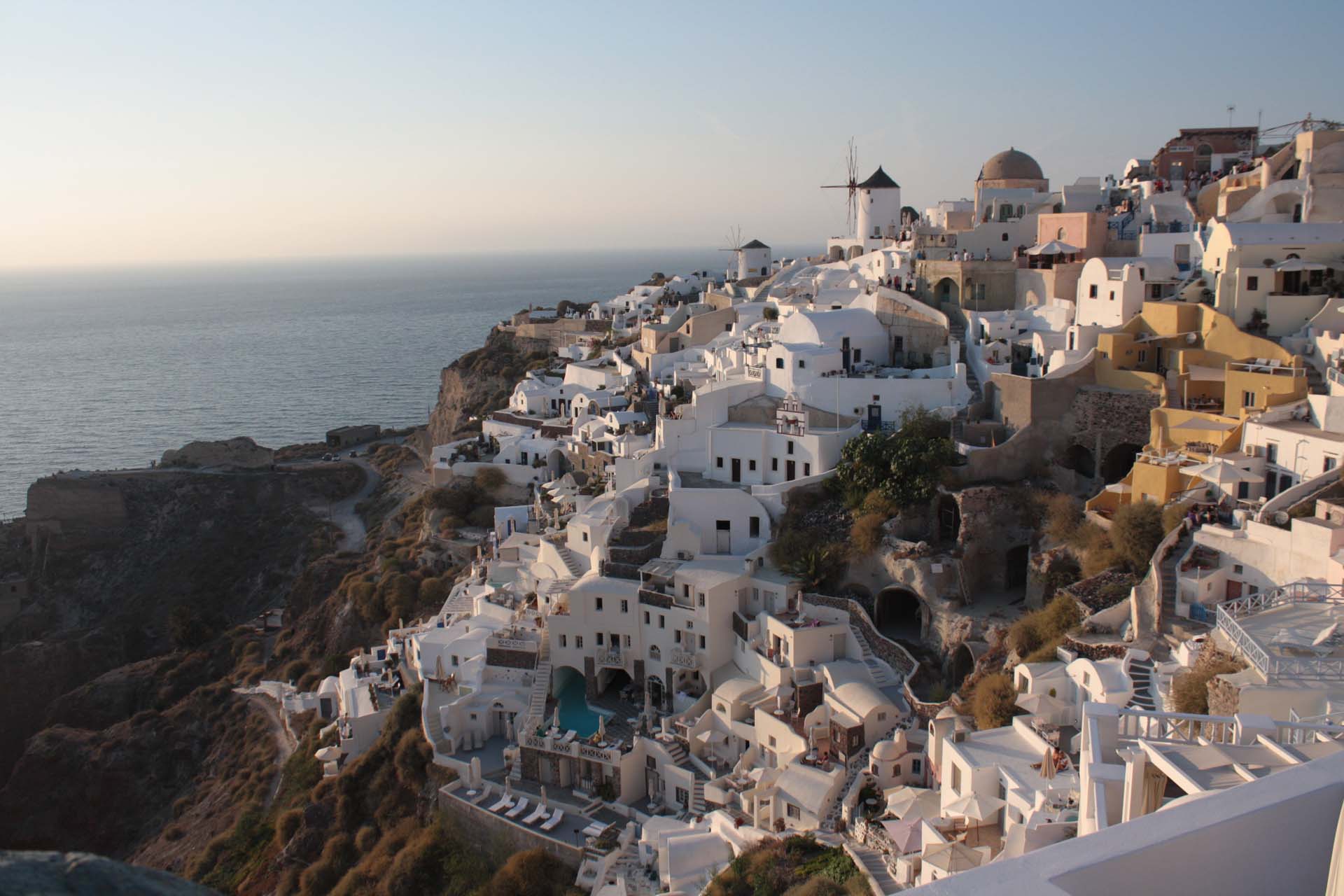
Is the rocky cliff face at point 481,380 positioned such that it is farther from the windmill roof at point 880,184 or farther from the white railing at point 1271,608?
the white railing at point 1271,608

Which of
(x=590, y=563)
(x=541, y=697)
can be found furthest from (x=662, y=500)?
(x=541, y=697)

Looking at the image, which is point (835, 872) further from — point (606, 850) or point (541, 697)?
point (541, 697)

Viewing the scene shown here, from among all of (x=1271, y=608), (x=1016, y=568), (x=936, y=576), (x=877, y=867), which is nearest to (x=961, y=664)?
(x=936, y=576)

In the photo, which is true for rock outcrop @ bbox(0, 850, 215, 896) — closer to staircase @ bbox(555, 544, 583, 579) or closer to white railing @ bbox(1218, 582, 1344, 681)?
white railing @ bbox(1218, 582, 1344, 681)

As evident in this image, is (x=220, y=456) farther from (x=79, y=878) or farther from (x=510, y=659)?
(x=79, y=878)

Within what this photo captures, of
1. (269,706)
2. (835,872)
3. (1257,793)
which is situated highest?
(1257,793)

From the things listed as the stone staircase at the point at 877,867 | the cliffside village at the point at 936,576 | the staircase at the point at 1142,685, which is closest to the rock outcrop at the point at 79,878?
the cliffside village at the point at 936,576

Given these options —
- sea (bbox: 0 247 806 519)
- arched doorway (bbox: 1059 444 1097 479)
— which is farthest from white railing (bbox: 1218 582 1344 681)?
sea (bbox: 0 247 806 519)
